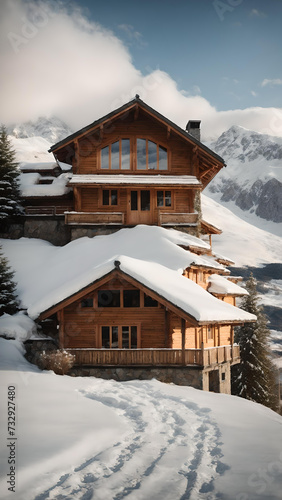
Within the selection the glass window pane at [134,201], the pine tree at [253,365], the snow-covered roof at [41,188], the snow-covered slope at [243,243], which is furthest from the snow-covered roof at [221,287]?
the snow-covered slope at [243,243]

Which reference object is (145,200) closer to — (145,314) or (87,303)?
(145,314)

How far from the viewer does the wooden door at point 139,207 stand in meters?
29.5

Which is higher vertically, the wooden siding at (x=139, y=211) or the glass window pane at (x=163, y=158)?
the glass window pane at (x=163, y=158)

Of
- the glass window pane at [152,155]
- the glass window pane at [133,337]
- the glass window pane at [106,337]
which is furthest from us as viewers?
the glass window pane at [152,155]

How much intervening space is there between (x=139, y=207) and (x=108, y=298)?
32.7 ft

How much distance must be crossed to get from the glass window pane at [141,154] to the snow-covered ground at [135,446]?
18.8 meters

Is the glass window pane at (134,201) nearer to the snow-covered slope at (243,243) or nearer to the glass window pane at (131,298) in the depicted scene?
the glass window pane at (131,298)

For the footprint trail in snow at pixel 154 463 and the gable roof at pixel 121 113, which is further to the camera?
the gable roof at pixel 121 113

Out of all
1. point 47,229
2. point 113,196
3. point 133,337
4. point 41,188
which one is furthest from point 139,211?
point 133,337

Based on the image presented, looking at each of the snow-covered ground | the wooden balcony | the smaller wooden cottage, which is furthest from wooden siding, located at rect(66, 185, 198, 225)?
the snow-covered ground

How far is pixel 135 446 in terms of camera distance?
28.5 ft

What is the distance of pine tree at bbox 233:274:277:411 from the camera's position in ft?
114

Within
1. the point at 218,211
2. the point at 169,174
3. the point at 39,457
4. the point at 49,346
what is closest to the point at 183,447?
the point at 39,457

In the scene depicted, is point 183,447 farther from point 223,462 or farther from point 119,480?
point 119,480
